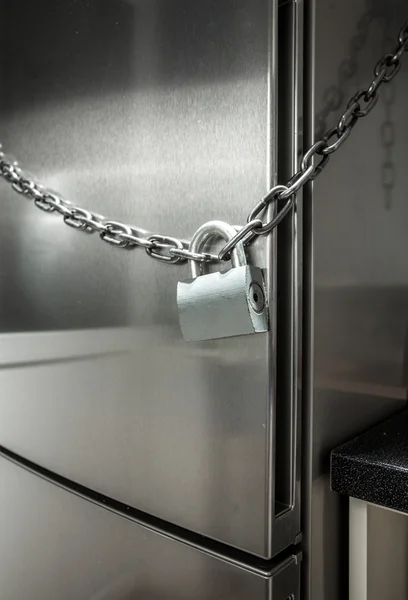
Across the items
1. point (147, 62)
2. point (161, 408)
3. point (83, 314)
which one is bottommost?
point (161, 408)

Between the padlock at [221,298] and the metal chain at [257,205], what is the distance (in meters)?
0.02

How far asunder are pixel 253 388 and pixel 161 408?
0.42 ft

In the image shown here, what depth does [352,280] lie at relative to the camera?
0.54 meters

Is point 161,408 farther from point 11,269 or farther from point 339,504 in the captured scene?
point 11,269

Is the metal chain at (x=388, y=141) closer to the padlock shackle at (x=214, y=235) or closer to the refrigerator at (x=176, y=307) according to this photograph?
the refrigerator at (x=176, y=307)

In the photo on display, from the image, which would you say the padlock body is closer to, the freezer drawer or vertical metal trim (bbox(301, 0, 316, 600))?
vertical metal trim (bbox(301, 0, 316, 600))

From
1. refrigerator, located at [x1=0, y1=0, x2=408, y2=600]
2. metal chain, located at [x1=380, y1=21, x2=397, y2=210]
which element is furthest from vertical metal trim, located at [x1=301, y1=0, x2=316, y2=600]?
metal chain, located at [x1=380, y1=21, x2=397, y2=210]

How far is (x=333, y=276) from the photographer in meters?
0.52

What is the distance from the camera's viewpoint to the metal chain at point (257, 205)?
45 cm

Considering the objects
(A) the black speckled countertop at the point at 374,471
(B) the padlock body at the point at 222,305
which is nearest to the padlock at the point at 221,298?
(B) the padlock body at the point at 222,305

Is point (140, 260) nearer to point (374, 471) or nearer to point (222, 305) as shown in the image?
point (222, 305)

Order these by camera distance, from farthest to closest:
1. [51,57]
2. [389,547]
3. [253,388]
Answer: [51,57] < [389,547] < [253,388]

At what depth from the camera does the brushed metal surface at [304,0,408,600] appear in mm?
499

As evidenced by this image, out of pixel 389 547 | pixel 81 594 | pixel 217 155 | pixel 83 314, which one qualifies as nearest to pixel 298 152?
pixel 217 155
